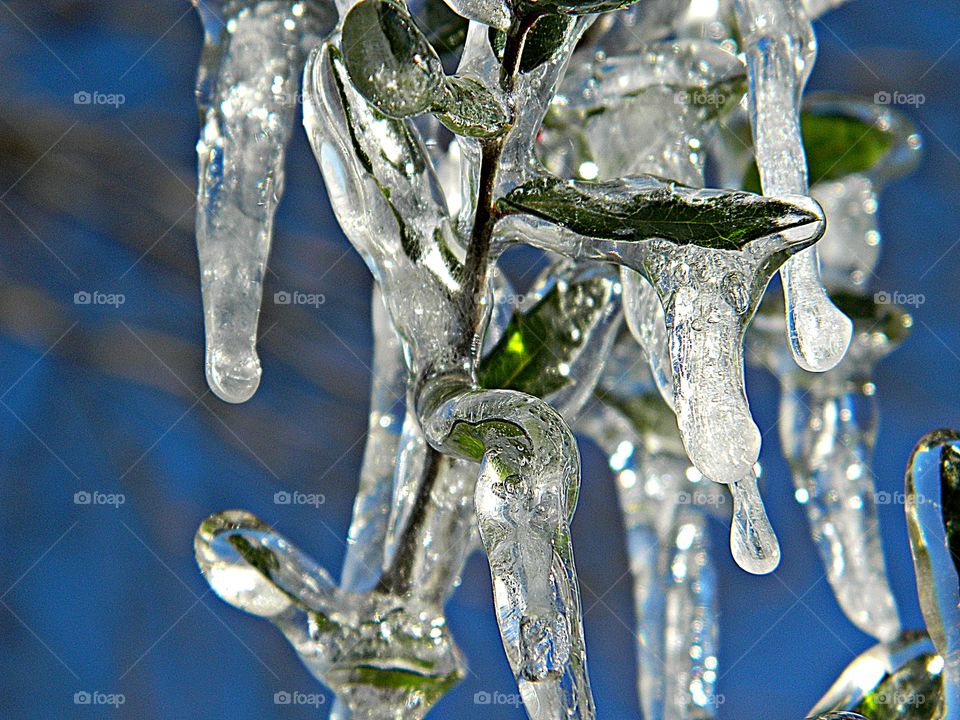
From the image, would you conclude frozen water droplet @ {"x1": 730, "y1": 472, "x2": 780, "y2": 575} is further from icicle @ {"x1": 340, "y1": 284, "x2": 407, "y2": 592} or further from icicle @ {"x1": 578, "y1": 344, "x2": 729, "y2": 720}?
icicle @ {"x1": 578, "y1": 344, "x2": 729, "y2": 720}

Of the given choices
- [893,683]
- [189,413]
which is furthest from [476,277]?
[189,413]

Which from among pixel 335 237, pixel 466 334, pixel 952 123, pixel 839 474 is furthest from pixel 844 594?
pixel 952 123

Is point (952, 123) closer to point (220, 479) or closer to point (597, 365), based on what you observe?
point (220, 479)

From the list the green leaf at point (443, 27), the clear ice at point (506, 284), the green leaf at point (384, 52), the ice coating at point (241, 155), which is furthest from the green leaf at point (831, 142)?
the green leaf at point (384, 52)

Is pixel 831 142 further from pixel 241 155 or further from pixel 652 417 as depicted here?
pixel 241 155

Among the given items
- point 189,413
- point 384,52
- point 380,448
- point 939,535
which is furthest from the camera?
point 189,413

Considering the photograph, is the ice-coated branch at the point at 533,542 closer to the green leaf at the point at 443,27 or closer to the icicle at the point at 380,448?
the icicle at the point at 380,448

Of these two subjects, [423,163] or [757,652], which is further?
[757,652]
